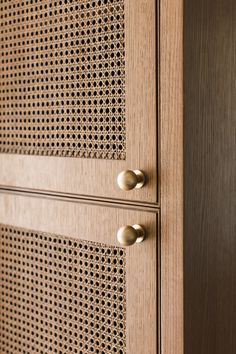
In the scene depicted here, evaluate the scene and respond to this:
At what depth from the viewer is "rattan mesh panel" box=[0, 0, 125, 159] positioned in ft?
2.59

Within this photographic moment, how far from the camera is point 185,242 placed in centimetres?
71

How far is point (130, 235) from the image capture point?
74 centimetres

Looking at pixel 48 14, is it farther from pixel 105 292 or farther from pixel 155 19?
pixel 105 292

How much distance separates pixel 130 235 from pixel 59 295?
24 centimetres

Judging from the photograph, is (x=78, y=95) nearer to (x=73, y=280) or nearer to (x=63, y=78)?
(x=63, y=78)

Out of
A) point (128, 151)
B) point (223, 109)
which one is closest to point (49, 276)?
point (128, 151)

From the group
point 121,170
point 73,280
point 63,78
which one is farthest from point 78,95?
point 73,280

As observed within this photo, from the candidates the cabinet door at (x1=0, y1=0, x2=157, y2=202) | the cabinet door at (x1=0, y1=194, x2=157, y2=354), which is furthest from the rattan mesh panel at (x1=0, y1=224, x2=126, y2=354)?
the cabinet door at (x1=0, y1=0, x2=157, y2=202)

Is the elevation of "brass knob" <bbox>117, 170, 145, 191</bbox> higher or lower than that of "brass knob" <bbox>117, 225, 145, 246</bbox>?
higher

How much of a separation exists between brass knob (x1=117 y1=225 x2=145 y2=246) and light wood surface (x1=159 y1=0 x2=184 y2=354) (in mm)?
33

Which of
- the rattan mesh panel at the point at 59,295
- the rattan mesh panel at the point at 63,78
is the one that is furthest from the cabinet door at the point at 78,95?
the rattan mesh panel at the point at 59,295

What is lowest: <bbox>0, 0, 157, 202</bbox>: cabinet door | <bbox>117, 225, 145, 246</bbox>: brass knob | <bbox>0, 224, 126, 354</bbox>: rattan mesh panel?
<bbox>0, 224, 126, 354</bbox>: rattan mesh panel

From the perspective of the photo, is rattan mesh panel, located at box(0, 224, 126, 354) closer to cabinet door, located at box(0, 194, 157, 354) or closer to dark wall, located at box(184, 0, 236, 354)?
cabinet door, located at box(0, 194, 157, 354)

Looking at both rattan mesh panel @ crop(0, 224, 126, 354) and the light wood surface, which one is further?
rattan mesh panel @ crop(0, 224, 126, 354)
